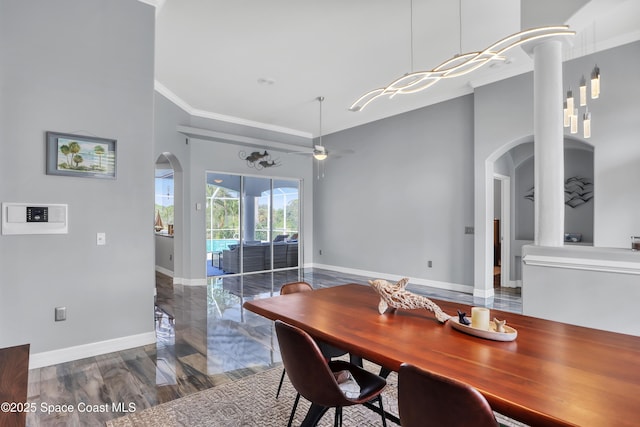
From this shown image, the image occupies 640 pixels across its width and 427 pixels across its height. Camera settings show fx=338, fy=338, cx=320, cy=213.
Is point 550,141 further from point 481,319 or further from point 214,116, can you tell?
point 214,116

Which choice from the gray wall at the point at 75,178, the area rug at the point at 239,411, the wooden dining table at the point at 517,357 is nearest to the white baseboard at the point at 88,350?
the gray wall at the point at 75,178

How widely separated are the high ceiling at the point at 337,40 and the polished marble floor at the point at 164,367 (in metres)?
3.26

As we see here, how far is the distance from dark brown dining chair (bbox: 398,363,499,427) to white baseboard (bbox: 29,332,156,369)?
9.62 feet

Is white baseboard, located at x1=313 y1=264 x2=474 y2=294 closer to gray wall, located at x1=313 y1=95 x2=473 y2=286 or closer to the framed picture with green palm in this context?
gray wall, located at x1=313 y1=95 x2=473 y2=286

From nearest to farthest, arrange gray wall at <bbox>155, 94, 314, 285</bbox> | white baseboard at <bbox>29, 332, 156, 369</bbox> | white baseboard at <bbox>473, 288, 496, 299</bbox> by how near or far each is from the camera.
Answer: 1. white baseboard at <bbox>29, 332, 156, 369</bbox>
2. white baseboard at <bbox>473, 288, 496, 299</bbox>
3. gray wall at <bbox>155, 94, 314, 285</bbox>

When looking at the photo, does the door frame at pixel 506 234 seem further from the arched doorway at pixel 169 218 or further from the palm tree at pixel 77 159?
the palm tree at pixel 77 159

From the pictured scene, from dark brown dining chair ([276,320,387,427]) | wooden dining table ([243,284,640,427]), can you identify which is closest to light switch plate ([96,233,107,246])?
wooden dining table ([243,284,640,427])

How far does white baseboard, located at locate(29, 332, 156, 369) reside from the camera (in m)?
2.75

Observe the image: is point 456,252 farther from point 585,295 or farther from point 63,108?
point 63,108

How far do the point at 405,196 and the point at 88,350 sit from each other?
16.9 ft

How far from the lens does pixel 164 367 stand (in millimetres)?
2777

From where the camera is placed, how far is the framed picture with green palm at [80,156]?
9.23 ft

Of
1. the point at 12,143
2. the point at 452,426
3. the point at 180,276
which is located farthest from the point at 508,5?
the point at 180,276

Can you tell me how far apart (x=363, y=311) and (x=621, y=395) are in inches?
42.8
